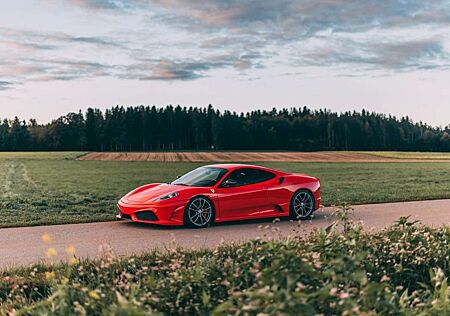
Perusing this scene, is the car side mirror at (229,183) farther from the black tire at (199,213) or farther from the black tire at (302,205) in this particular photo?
the black tire at (302,205)

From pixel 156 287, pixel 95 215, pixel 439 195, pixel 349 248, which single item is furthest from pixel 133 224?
pixel 439 195

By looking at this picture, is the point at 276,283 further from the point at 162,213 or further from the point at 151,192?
the point at 151,192

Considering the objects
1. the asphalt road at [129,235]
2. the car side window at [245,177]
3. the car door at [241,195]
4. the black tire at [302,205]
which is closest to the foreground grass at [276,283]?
the asphalt road at [129,235]

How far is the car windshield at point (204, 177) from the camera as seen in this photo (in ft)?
42.3

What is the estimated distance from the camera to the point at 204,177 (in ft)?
43.3

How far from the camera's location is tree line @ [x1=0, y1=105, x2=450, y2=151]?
86875 mm

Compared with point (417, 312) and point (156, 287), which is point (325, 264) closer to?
point (417, 312)

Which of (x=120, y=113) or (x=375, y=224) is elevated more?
(x=120, y=113)

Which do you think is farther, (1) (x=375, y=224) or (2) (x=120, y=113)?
(2) (x=120, y=113)

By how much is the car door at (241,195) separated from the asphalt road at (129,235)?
258 millimetres

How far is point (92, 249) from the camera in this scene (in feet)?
32.6

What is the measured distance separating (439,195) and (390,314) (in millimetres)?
15828

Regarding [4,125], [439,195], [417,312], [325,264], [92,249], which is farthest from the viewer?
[4,125]

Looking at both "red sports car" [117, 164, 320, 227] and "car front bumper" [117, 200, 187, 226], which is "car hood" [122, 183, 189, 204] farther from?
"car front bumper" [117, 200, 187, 226]
